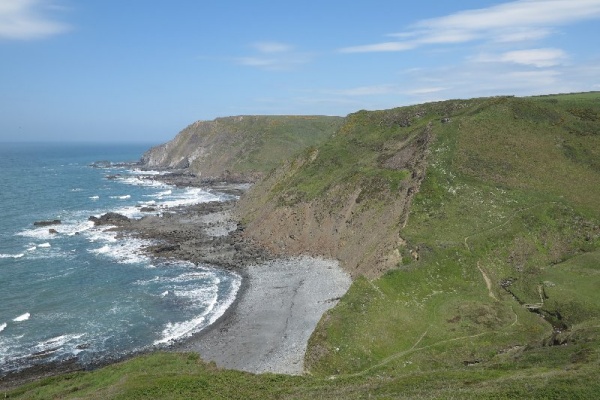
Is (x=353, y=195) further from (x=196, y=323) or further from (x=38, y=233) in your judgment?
(x=38, y=233)

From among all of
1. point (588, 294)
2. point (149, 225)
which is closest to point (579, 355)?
point (588, 294)

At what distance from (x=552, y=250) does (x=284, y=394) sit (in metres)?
38.1

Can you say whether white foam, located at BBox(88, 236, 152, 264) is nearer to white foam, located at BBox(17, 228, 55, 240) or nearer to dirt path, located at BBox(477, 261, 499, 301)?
white foam, located at BBox(17, 228, 55, 240)

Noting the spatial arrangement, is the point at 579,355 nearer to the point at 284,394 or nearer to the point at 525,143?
the point at 284,394

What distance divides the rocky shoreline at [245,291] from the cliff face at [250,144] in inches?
2587

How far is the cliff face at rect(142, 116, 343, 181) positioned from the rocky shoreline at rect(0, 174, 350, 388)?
216 feet

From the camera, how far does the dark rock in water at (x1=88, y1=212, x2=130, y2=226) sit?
94.8 meters

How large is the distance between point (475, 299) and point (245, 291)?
2798 centimetres

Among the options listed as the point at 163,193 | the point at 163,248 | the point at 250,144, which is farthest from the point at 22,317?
the point at 250,144

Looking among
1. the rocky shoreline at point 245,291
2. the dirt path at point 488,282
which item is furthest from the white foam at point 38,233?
the dirt path at point 488,282

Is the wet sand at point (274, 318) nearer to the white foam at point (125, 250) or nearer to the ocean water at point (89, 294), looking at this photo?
the ocean water at point (89, 294)

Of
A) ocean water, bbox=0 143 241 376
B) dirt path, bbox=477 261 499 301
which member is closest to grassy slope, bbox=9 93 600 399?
dirt path, bbox=477 261 499 301

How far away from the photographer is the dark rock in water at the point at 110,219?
311ft

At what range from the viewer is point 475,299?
1714 inches
